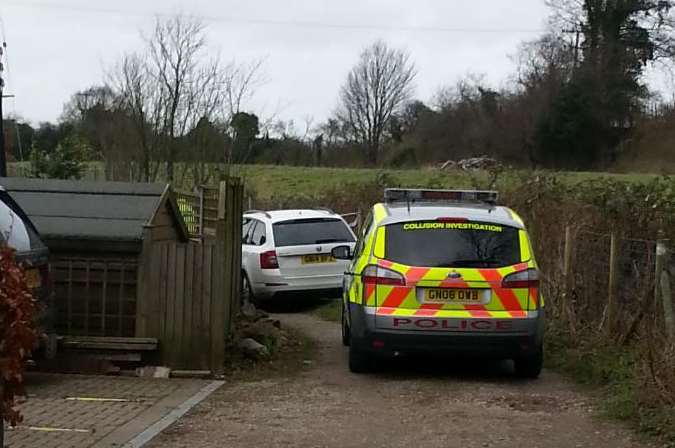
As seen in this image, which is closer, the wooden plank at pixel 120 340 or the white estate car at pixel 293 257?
the wooden plank at pixel 120 340

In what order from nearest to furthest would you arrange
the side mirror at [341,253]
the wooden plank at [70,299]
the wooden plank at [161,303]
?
the wooden plank at [161,303] < the wooden plank at [70,299] < the side mirror at [341,253]

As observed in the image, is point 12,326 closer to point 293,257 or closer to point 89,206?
point 89,206

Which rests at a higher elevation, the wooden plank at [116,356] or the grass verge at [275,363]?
the wooden plank at [116,356]

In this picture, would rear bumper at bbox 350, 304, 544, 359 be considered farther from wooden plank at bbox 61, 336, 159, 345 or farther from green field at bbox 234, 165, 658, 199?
green field at bbox 234, 165, 658, 199

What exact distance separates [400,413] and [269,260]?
784 centimetres

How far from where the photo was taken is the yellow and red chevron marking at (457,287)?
895 centimetres

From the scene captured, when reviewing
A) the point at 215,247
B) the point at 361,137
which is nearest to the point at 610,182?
the point at 215,247

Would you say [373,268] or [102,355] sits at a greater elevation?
[373,268]

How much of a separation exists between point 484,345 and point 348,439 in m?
2.35

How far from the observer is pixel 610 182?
12234mm

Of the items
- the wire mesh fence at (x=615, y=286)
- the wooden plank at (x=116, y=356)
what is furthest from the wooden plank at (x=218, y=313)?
the wire mesh fence at (x=615, y=286)

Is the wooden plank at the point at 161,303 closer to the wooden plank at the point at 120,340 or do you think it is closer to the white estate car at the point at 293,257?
the wooden plank at the point at 120,340

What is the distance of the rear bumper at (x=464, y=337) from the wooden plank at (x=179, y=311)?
71.0 inches

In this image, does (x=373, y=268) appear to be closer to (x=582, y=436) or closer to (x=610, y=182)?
(x=582, y=436)
